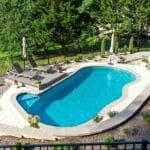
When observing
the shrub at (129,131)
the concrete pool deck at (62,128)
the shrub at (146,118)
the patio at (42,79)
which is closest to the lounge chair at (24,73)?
the patio at (42,79)

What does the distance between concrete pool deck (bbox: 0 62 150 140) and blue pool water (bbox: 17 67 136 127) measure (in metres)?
0.92

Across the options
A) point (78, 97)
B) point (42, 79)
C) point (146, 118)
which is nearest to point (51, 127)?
point (146, 118)

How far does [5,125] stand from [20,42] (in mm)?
13517

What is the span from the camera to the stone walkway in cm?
1382

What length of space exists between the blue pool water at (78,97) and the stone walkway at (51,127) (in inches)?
36.3

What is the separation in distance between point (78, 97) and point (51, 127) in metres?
5.55

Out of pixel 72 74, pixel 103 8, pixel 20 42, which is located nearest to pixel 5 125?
pixel 72 74

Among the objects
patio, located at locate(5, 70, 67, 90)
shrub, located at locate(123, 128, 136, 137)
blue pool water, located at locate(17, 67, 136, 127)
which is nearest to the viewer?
shrub, located at locate(123, 128, 136, 137)

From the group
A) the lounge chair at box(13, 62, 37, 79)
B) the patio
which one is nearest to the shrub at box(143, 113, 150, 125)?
the patio

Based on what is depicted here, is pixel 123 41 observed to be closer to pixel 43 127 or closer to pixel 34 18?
pixel 34 18

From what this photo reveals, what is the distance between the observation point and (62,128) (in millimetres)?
14289

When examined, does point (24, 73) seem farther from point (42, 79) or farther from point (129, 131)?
point (129, 131)

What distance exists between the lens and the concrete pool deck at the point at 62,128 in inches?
544

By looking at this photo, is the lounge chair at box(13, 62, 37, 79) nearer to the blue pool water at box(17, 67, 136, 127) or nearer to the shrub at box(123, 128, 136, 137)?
the blue pool water at box(17, 67, 136, 127)
